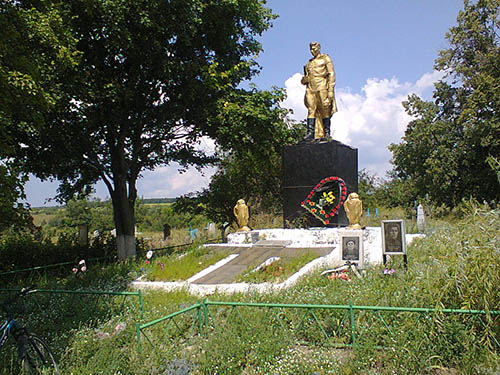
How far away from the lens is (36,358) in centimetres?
479

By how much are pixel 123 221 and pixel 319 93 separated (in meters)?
6.83

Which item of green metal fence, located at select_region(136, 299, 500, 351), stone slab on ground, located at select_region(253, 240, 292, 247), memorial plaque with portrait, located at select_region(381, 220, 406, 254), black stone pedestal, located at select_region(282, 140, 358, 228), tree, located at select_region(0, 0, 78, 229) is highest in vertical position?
tree, located at select_region(0, 0, 78, 229)

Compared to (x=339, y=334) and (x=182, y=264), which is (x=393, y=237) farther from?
(x=182, y=264)

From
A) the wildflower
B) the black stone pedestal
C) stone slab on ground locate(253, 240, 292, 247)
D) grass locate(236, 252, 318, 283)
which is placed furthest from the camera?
the black stone pedestal

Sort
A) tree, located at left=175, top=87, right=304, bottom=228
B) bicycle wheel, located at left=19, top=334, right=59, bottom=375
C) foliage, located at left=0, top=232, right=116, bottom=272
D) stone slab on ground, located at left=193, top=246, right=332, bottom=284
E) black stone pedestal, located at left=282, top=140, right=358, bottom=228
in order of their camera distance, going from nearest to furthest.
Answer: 1. bicycle wheel, located at left=19, top=334, right=59, bottom=375
2. stone slab on ground, located at left=193, top=246, right=332, bottom=284
3. black stone pedestal, located at left=282, top=140, right=358, bottom=228
4. foliage, located at left=0, top=232, right=116, bottom=272
5. tree, located at left=175, top=87, right=304, bottom=228

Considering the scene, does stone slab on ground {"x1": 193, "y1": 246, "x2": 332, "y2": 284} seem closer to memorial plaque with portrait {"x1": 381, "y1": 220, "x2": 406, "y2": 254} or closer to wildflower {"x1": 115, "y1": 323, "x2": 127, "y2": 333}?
memorial plaque with portrait {"x1": 381, "y1": 220, "x2": 406, "y2": 254}

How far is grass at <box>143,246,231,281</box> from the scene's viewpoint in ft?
29.7

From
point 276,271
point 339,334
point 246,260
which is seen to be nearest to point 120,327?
point 339,334

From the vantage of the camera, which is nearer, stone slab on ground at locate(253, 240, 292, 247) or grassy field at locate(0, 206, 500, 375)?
grassy field at locate(0, 206, 500, 375)

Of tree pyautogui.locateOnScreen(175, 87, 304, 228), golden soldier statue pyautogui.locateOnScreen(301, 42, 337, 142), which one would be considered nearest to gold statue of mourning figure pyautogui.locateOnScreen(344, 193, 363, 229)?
golden soldier statue pyautogui.locateOnScreen(301, 42, 337, 142)

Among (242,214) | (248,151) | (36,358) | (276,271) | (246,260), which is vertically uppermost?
(248,151)

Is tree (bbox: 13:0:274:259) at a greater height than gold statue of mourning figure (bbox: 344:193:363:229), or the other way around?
tree (bbox: 13:0:274:259)

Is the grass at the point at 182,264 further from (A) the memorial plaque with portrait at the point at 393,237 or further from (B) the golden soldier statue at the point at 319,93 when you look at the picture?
(B) the golden soldier statue at the point at 319,93

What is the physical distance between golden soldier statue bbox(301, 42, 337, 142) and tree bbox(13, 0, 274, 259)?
247cm
